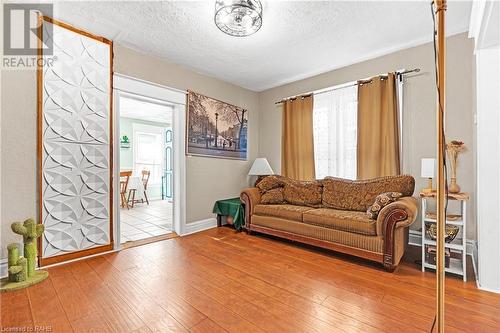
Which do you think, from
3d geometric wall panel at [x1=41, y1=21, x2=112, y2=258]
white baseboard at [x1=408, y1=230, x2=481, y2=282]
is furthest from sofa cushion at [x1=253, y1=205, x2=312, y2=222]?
3d geometric wall panel at [x1=41, y1=21, x2=112, y2=258]

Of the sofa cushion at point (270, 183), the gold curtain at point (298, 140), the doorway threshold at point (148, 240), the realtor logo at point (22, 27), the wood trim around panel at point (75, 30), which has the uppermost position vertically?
the wood trim around panel at point (75, 30)

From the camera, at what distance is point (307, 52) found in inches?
130

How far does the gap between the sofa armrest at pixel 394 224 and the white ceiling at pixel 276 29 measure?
6.60 ft

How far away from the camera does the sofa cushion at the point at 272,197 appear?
3.68 m

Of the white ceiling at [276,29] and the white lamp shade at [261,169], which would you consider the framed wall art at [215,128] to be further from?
the white ceiling at [276,29]

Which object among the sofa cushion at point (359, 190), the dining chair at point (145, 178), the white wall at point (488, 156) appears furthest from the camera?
the dining chair at point (145, 178)

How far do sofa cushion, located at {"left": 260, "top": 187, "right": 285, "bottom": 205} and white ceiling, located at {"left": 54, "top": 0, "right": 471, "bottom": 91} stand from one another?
2.06 meters

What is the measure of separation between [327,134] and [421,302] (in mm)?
2640

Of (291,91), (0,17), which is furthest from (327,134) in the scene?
(0,17)

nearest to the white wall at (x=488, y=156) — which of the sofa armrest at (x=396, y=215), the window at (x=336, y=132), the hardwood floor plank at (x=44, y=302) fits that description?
the sofa armrest at (x=396, y=215)

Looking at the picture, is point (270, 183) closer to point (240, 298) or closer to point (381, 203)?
point (381, 203)

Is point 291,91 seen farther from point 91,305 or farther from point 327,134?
point 91,305

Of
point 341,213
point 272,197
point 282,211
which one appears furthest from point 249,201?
point 341,213

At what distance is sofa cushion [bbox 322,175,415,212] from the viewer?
112 inches
